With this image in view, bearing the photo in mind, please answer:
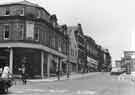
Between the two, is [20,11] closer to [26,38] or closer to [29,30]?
[29,30]

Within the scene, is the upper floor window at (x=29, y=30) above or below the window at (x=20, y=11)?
below

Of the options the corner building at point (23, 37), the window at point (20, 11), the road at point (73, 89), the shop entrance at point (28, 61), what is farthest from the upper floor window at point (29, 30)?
the road at point (73, 89)

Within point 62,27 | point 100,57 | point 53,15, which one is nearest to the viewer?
point 53,15

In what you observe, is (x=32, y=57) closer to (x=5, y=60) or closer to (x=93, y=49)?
(x=5, y=60)

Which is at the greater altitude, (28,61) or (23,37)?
(23,37)

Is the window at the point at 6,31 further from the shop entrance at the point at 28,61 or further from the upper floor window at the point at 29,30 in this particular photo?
the upper floor window at the point at 29,30

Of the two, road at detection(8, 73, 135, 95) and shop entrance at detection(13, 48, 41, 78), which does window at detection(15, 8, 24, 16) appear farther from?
road at detection(8, 73, 135, 95)

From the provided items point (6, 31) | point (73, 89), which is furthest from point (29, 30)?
point (73, 89)

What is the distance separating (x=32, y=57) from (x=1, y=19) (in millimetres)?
7433

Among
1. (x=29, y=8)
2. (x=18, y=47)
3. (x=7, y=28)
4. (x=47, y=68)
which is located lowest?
(x=47, y=68)

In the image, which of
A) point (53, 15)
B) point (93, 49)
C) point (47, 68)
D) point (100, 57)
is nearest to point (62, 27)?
point (53, 15)

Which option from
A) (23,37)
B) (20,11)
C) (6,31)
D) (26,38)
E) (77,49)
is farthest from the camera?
(77,49)

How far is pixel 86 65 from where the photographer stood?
273 ft

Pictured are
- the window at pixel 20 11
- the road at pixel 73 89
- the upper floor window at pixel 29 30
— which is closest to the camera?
the road at pixel 73 89
